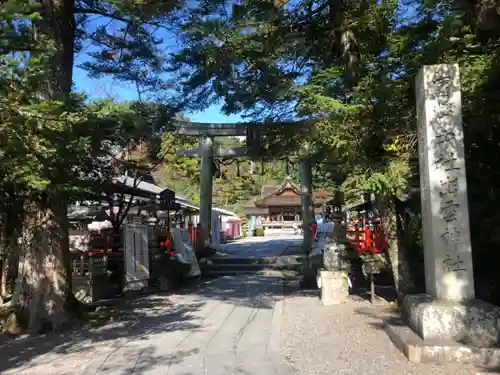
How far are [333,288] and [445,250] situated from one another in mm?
3869

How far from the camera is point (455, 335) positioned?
19.2 ft

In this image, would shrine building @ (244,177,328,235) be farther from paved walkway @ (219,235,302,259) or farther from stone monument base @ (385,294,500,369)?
stone monument base @ (385,294,500,369)

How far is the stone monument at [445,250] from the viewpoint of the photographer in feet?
18.9

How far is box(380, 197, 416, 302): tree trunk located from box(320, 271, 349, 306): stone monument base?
1217 mm

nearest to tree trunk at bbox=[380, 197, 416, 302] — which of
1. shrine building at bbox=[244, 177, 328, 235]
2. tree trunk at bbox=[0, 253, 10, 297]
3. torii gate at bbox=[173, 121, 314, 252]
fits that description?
tree trunk at bbox=[0, 253, 10, 297]

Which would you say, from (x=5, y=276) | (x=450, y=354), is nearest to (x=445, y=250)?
(x=450, y=354)

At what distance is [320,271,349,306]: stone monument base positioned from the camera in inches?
388

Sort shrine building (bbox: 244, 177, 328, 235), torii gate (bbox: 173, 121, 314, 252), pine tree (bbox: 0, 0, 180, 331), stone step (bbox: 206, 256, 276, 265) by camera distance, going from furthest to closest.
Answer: shrine building (bbox: 244, 177, 328, 235), torii gate (bbox: 173, 121, 314, 252), stone step (bbox: 206, 256, 276, 265), pine tree (bbox: 0, 0, 180, 331)

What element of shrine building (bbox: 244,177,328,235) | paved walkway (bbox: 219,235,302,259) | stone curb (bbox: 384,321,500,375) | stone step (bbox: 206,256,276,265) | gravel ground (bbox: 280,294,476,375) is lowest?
gravel ground (bbox: 280,294,476,375)

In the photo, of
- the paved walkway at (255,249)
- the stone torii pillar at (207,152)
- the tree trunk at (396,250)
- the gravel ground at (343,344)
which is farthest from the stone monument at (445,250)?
the stone torii pillar at (207,152)

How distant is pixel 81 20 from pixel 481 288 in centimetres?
952

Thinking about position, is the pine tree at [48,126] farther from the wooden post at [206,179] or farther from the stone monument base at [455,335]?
the wooden post at [206,179]

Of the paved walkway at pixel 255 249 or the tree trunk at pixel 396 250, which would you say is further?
the paved walkway at pixel 255 249

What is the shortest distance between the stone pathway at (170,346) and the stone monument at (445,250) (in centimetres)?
189
